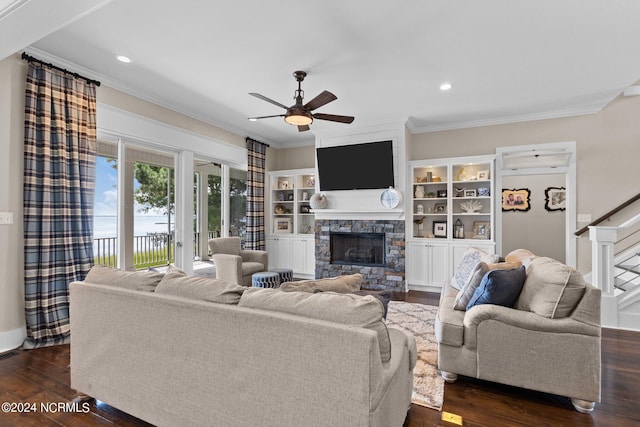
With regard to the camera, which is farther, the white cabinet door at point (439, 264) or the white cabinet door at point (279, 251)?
the white cabinet door at point (279, 251)

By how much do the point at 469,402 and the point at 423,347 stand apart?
0.82 metres

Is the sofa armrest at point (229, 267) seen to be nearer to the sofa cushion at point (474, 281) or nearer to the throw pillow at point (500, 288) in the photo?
the sofa cushion at point (474, 281)

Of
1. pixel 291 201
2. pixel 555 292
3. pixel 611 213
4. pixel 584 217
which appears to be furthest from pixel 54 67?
pixel 611 213

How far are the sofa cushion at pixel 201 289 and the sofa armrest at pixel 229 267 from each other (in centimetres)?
257

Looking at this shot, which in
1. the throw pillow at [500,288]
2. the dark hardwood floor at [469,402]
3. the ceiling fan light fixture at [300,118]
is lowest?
the dark hardwood floor at [469,402]

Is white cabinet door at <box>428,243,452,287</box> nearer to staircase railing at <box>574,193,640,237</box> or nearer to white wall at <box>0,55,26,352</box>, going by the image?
staircase railing at <box>574,193,640,237</box>

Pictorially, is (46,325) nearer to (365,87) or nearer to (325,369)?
(325,369)

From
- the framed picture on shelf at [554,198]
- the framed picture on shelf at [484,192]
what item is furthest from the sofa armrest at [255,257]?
the framed picture on shelf at [554,198]

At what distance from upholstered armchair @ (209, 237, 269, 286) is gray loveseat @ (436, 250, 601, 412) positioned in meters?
2.97

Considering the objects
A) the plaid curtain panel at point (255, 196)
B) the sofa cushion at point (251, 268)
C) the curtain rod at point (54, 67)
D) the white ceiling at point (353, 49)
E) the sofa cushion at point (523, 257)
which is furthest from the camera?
the plaid curtain panel at point (255, 196)

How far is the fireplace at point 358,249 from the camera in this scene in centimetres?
539

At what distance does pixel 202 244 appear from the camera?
523 centimetres

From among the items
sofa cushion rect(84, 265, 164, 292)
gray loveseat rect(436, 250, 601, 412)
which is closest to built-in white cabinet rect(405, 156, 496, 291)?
gray loveseat rect(436, 250, 601, 412)

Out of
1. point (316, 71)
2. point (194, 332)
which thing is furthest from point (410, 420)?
point (316, 71)
